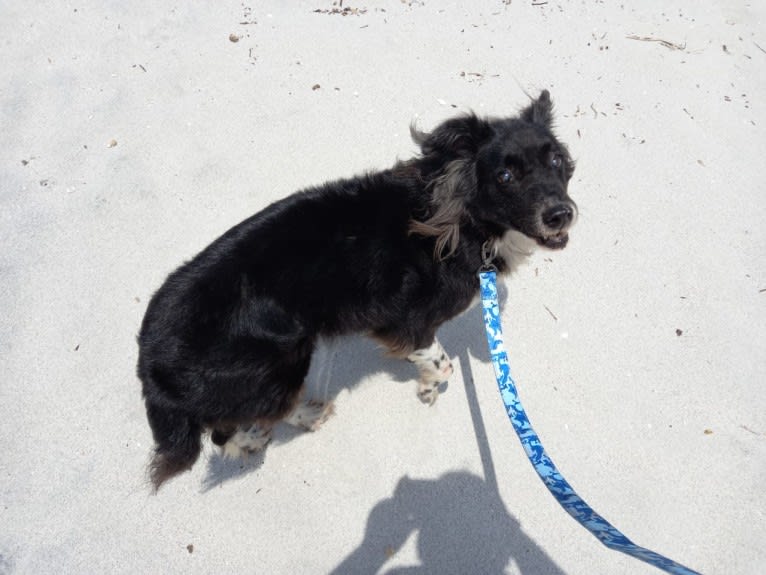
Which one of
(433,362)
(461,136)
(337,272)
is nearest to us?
(337,272)

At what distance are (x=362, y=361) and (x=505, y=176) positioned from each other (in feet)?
5.30

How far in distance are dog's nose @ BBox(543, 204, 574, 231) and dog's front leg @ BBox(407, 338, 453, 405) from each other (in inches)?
40.1

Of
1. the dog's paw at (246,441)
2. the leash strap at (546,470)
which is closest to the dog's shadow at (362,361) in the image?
the dog's paw at (246,441)

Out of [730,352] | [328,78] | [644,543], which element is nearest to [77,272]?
[328,78]

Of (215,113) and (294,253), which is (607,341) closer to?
(294,253)

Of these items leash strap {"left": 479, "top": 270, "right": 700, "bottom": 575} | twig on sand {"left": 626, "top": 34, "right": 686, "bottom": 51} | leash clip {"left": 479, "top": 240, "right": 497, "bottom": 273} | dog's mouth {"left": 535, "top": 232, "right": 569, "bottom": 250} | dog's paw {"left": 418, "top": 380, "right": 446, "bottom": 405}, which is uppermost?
twig on sand {"left": 626, "top": 34, "right": 686, "bottom": 51}

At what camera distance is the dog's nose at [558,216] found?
240cm

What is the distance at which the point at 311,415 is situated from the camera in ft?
10.3

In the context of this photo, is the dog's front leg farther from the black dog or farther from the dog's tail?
the dog's tail

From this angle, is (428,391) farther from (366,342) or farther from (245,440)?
(245,440)

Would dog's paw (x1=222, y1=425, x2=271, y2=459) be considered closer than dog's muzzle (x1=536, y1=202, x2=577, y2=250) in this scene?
No

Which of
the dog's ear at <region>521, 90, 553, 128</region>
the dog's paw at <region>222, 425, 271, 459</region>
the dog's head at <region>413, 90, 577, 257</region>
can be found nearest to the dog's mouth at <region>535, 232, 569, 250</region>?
the dog's head at <region>413, 90, 577, 257</region>

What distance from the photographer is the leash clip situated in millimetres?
2717

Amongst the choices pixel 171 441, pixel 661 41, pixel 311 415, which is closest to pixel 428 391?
pixel 311 415
